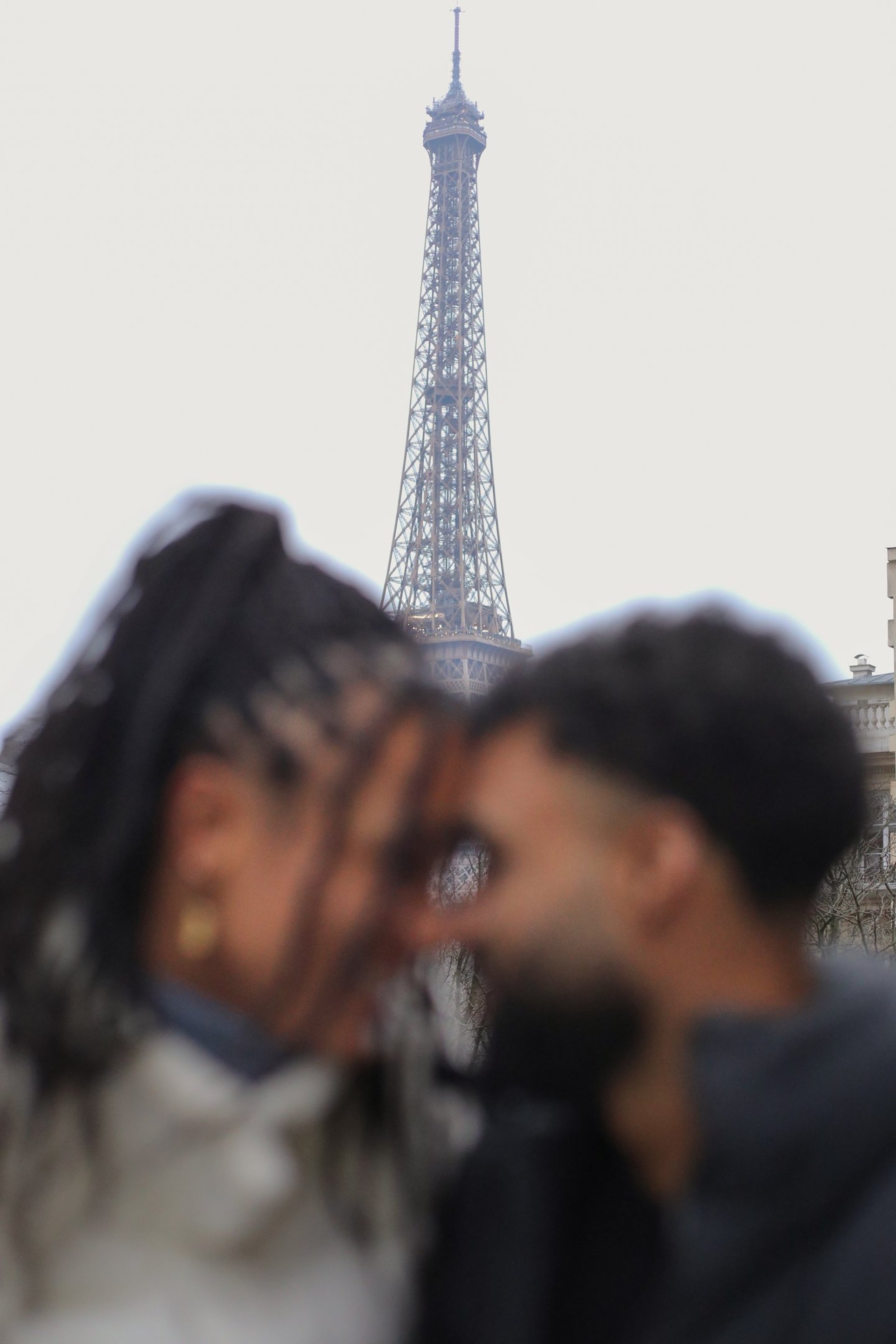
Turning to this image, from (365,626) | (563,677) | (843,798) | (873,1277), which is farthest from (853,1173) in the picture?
(365,626)

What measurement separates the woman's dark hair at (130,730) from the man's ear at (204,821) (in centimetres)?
1

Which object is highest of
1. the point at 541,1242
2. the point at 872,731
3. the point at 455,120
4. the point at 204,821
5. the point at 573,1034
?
the point at 455,120

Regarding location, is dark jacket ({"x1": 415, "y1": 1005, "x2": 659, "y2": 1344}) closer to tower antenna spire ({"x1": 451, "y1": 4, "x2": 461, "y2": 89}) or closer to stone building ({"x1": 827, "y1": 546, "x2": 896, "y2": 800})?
stone building ({"x1": 827, "y1": 546, "x2": 896, "y2": 800})

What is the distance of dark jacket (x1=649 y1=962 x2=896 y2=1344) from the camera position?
815 millimetres

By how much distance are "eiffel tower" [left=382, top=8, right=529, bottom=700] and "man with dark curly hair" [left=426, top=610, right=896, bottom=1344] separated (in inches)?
1370

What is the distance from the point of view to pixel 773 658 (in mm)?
842

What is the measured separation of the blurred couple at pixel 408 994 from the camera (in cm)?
82

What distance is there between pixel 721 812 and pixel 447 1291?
43 cm

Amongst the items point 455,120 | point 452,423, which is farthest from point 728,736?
point 455,120

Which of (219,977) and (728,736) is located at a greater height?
(728,736)

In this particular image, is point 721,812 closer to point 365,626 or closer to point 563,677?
point 563,677

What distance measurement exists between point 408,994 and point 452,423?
45.7 meters

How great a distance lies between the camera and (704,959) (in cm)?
82

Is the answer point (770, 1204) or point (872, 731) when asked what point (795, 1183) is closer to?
point (770, 1204)
